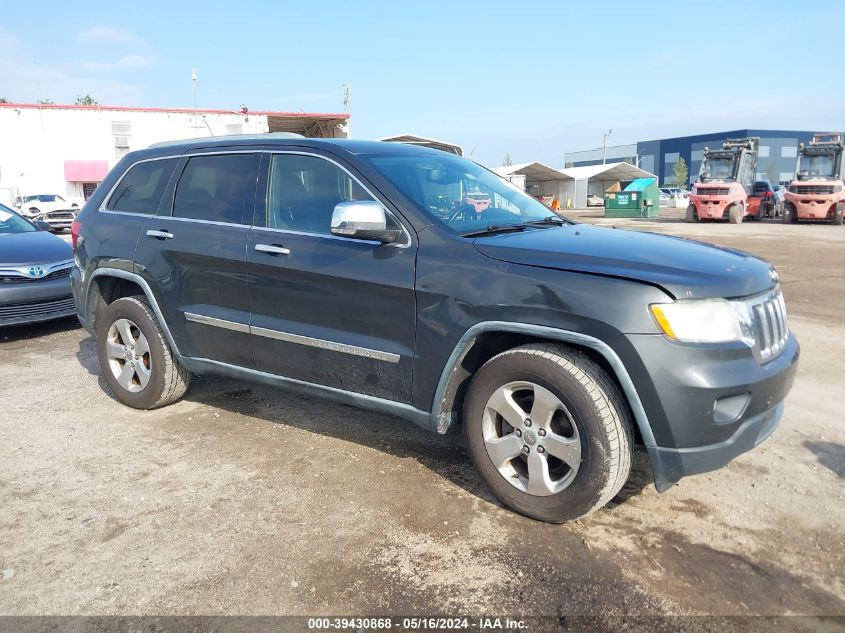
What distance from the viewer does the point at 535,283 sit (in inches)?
113

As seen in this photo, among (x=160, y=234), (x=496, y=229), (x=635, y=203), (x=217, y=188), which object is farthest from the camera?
(x=635, y=203)

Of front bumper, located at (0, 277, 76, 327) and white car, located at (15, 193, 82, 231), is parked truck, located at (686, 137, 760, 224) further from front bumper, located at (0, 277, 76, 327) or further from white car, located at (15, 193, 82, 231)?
front bumper, located at (0, 277, 76, 327)

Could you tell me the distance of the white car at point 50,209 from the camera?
22.8 metres

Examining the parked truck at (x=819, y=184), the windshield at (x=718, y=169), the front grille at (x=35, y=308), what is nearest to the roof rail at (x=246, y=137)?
the front grille at (x=35, y=308)

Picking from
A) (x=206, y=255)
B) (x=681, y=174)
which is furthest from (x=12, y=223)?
(x=681, y=174)

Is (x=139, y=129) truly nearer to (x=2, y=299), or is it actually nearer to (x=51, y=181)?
(x=51, y=181)

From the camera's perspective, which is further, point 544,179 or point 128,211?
point 544,179

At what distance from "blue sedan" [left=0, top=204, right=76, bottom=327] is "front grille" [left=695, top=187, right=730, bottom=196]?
24.9 m

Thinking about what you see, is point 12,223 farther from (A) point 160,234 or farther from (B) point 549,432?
(B) point 549,432

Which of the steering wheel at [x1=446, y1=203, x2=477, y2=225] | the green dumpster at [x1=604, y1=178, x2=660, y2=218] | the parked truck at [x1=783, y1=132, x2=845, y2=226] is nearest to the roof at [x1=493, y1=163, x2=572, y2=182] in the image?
the green dumpster at [x1=604, y1=178, x2=660, y2=218]

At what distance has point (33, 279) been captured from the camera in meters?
6.75

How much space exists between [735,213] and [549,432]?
26.6m

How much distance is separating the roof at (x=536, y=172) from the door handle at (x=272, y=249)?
44.1 m

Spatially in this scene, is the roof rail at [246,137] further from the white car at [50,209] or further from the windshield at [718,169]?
the windshield at [718,169]
